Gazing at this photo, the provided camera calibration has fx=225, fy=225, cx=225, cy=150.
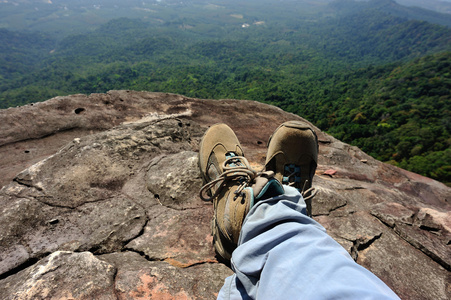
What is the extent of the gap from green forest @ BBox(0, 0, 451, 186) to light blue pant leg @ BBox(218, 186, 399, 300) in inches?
934

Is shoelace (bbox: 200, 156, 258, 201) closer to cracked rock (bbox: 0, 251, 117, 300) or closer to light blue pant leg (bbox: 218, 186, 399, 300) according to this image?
light blue pant leg (bbox: 218, 186, 399, 300)

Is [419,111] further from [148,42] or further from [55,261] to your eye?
[148,42]

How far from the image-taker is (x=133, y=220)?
7.49 ft

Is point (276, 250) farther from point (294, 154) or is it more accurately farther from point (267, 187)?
point (294, 154)

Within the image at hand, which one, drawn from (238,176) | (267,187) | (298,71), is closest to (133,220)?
(238,176)

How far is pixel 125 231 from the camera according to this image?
215cm

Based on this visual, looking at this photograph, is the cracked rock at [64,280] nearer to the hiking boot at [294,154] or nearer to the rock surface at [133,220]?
the rock surface at [133,220]

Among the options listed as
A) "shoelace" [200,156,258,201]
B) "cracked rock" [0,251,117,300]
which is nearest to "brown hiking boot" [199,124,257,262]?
"shoelace" [200,156,258,201]

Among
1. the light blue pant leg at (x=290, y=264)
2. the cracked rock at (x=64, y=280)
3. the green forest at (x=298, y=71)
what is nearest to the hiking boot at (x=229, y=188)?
the light blue pant leg at (x=290, y=264)

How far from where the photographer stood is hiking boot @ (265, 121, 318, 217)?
2660 mm

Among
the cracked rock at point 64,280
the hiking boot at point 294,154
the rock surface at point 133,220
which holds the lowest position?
the rock surface at point 133,220

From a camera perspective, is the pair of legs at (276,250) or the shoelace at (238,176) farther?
the shoelace at (238,176)

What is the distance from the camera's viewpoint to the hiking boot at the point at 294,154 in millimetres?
2660

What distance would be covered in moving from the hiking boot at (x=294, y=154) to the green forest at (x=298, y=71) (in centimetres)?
2224
